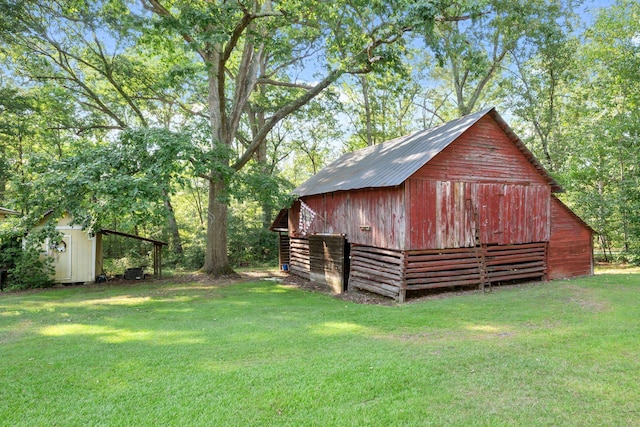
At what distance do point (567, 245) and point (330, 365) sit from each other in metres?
13.7

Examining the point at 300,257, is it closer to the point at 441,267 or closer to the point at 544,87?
the point at 441,267

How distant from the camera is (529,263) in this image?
46.0 ft

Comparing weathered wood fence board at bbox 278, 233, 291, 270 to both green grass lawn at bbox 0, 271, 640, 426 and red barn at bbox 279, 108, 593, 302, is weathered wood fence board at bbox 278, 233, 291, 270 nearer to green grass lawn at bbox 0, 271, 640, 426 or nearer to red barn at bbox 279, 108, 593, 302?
red barn at bbox 279, 108, 593, 302

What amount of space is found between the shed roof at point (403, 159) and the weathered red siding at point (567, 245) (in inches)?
43.7

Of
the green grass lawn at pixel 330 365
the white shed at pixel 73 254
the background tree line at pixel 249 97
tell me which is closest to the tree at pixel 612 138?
the background tree line at pixel 249 97

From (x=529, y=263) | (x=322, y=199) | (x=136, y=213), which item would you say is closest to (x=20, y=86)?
(x=136, y=213)

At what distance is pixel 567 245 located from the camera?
586 inches

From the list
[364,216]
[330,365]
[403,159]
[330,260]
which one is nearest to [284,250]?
[330,260]

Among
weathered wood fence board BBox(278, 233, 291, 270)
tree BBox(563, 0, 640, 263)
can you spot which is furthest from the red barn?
tree BBox(563, 0, 640, 263)

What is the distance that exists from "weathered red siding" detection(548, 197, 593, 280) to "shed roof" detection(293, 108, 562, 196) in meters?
1.11

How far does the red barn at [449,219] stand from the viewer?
38.1ft

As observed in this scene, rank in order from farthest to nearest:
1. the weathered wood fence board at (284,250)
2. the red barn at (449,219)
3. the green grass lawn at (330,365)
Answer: the weathered wood fence board at (284,250), the red barn at (449,219), the green grass lawn at (330,365)

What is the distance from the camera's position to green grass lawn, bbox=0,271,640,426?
158 inches

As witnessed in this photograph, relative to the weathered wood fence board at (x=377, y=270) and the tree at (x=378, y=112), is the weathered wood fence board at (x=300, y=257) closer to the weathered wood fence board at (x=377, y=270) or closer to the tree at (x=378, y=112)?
the weathered wood fence board at (x=377, y=270)
